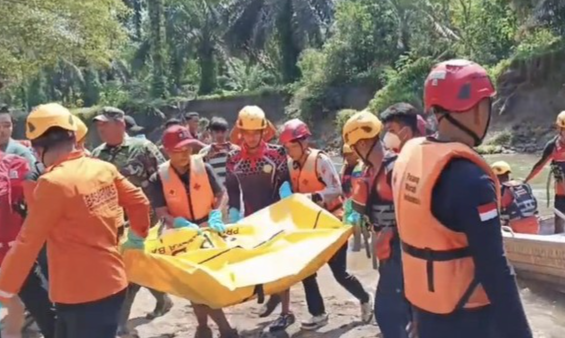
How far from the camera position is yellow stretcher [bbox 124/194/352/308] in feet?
17.9

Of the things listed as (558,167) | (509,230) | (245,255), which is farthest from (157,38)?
(245,255)

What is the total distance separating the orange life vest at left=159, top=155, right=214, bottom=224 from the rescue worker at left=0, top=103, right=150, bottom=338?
223cm

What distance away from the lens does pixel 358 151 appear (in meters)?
4.91

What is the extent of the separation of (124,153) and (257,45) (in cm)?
3644

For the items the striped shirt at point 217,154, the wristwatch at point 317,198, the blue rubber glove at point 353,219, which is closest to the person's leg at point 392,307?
the blue rubber glove at point 353,219

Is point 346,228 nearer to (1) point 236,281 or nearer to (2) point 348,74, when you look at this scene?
(1) point 236,281

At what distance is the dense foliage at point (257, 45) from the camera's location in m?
22.1

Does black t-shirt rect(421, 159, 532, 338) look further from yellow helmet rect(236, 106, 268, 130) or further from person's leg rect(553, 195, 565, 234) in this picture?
person's leg rect(553, 195, 565, 234)

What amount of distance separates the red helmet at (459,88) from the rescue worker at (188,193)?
337 centimetres

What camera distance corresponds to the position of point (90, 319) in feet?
12.7

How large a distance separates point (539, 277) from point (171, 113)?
35.8 m

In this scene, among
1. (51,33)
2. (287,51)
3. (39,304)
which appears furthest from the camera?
(287,51)

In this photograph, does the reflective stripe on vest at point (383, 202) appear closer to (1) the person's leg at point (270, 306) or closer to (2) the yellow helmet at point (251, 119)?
(2) the yellow helmet at point (251, 119)

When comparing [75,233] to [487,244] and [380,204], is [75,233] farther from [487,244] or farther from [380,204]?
[487,244]
